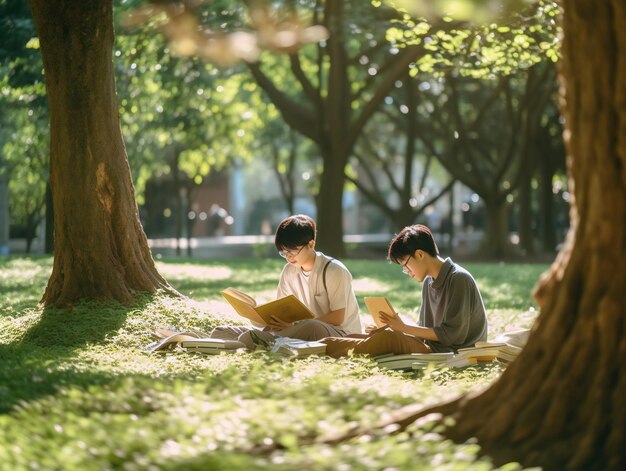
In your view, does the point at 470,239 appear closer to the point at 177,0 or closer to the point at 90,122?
the point at 90,122

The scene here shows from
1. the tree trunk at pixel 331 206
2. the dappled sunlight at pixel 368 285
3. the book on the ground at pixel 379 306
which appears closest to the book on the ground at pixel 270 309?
the book on the ground at pixel 379 306

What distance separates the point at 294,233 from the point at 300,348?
979 mm

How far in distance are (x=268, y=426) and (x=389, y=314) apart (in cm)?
409

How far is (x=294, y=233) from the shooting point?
10117mm

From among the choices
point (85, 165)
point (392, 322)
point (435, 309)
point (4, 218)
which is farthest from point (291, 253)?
point (4, 218)

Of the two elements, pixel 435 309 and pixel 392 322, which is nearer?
pixel 392 322

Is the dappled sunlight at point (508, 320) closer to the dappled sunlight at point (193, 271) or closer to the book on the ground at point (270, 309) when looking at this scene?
the book on the ground at point (270, 309)

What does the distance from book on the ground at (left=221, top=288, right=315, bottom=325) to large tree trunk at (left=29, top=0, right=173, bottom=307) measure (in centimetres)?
223

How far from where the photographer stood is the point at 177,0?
486 centimetres

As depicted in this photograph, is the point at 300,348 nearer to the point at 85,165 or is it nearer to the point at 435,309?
the point at 435,309

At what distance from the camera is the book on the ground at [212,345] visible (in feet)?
33.2

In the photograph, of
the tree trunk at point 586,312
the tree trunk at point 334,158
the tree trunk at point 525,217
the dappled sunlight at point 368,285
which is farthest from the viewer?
the tree trunk at point 525,217

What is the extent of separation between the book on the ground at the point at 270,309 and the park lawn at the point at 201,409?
574mm

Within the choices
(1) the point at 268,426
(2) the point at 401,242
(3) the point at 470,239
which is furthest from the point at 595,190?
(3) the point at 470,239
